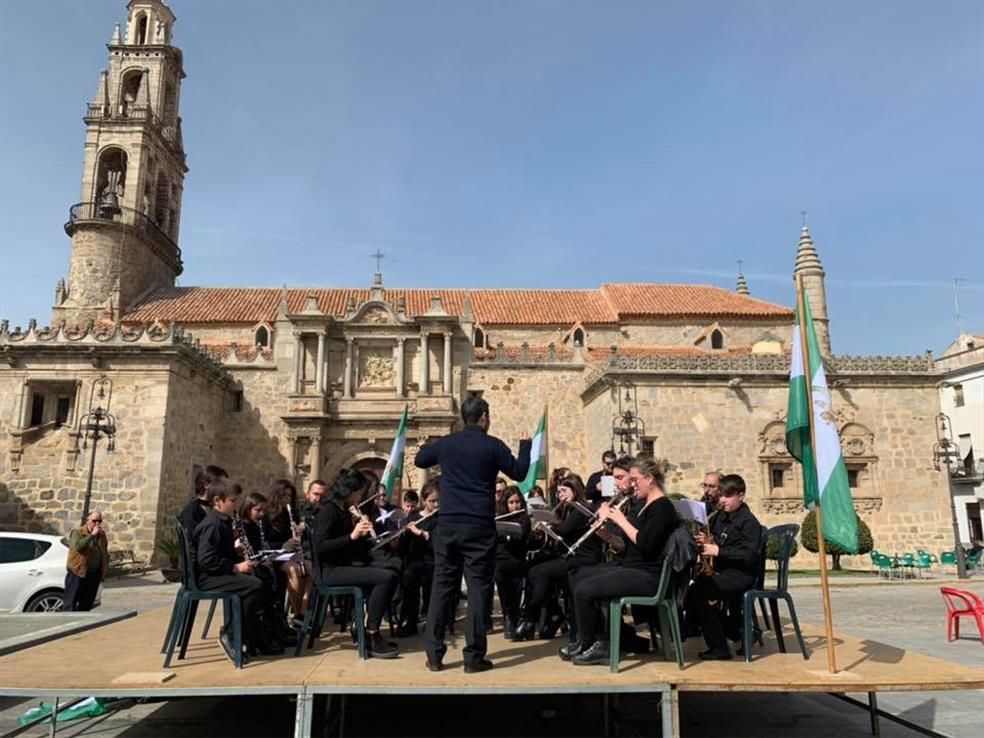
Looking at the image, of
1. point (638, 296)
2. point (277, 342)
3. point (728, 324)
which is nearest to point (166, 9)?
point (277, 342)

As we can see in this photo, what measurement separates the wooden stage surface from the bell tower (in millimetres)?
26645

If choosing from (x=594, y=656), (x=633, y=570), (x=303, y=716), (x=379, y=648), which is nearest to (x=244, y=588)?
(x=379, y=648)

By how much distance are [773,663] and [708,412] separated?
17949 mm

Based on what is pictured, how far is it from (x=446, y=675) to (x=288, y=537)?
10.4 feet

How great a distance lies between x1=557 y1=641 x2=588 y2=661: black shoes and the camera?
16.1 ft

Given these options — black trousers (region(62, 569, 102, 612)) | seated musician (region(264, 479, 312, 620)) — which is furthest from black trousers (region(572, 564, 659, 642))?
black trousers (region(62, 569, 102, 612))

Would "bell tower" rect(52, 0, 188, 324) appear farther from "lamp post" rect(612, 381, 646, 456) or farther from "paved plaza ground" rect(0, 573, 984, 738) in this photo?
"paved plaza ground" rect(0, 573, 984, 738)

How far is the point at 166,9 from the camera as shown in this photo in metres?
33.8

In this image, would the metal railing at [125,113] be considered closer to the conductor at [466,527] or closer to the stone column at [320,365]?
the stone column at [320,365]

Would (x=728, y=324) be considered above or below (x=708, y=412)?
above

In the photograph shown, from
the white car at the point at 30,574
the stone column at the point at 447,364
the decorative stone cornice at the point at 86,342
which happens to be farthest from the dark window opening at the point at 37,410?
the stone column at the point at 447,364

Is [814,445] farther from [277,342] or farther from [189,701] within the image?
[277,342]

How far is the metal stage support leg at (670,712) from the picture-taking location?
407 centimetres

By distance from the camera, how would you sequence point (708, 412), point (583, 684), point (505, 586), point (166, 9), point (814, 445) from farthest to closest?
point (166, 9), point (708, 412), point (505, 586), point (814, 445), point (583, 684)
